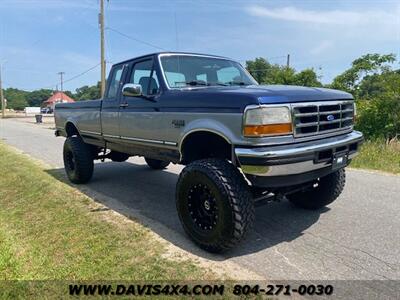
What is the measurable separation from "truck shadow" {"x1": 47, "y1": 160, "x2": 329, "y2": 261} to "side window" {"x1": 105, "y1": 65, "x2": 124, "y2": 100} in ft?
5.42

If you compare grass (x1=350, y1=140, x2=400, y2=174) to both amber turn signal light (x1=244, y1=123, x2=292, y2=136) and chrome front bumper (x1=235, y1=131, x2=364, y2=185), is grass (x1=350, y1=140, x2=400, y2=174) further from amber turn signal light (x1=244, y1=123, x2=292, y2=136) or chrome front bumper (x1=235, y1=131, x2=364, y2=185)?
amber turn signal light (x1=244, y1=123, x2=292, y2=136)

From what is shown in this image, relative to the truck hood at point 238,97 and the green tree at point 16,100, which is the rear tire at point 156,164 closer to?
the truck hood at point 238,97

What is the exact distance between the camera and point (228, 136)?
3682 millimetres

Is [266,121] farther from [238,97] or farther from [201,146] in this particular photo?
[201,146]

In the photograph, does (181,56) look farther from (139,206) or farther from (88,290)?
(88,290)

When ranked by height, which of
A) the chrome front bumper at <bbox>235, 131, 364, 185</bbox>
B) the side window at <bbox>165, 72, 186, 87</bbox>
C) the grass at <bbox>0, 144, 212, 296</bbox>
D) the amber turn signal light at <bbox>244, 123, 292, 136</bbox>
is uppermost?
the side window at <bbox>165, 72, 186, 87</bbox>

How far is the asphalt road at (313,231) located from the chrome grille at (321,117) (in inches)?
47.7

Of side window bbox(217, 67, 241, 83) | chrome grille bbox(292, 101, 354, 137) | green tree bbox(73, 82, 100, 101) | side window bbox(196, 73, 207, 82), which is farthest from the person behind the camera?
green tree bbox(73, 82, 100, 101)

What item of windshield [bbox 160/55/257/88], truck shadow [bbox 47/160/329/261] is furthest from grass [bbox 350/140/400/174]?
windshield [bbox 160/55/257/88]

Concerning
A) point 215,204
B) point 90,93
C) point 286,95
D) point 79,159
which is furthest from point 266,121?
point 90,93

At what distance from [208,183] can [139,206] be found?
2.16 metres

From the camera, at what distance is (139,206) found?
562 cm

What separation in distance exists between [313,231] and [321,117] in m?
1.39

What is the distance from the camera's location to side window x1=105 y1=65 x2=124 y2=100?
5934 millimetres
